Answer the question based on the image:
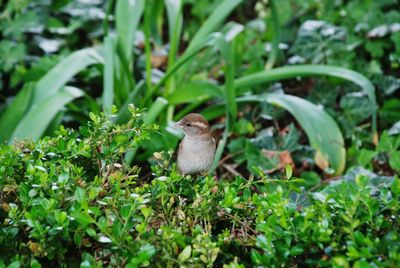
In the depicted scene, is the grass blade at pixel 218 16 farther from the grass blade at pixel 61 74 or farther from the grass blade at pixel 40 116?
the grass blade at pixel 40 116

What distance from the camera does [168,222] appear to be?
2078 mm

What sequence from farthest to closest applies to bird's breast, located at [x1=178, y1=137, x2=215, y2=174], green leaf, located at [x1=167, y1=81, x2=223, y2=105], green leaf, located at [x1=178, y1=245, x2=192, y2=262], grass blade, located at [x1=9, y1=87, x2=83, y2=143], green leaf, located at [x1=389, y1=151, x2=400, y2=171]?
green leaf, located at [x1=167, y1=81, x2=223, y2=105]
grass blade, located at [x1=9, y1=87, x2=83, y2=143]
green leaf, located at [x1=389, y1=151, x2=400, y2=171]
bird's breast, located at [x1=178, y1=137, x2=215, y2=174]
green leaf, located at [x1=178, y1=245, x2=192, y2=262]

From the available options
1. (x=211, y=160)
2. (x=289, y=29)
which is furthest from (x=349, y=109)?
(x=211, y=160)

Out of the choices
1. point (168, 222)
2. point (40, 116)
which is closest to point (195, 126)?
point (168, 222)

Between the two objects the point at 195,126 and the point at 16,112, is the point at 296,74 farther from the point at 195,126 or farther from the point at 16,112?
the point at 16,112

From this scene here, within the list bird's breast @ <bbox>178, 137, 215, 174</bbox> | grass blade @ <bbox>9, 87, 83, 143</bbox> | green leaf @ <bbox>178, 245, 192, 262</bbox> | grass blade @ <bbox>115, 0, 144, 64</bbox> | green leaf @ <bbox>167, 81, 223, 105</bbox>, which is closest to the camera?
green leaf @ <bbox>178, 245, 192, 262</bbox>

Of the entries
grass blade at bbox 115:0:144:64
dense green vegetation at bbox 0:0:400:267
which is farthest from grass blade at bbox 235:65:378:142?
grass blade at bbox 115:0:144:64

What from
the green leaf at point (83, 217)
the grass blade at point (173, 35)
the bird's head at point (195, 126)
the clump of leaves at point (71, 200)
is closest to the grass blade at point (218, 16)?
the grass blade at point (173, 35)

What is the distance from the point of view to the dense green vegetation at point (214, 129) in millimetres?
1944

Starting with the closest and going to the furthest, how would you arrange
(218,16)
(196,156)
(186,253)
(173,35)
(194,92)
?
(186,253) → (196,156) → (194,92) → (218,16) → (173,35)

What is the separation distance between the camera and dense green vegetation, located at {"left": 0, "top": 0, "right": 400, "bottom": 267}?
1.94 meters

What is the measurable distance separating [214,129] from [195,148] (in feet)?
5.07

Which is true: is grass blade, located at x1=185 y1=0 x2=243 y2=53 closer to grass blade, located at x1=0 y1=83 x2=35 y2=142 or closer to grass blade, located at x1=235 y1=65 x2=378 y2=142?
grass blade, located at x1=235 y1=65 x2=378 y2=142

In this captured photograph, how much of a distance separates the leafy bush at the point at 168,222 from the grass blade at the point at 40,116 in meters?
1.67
